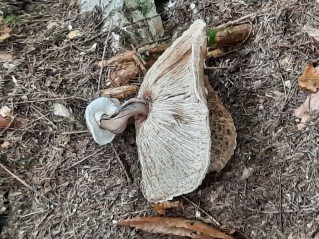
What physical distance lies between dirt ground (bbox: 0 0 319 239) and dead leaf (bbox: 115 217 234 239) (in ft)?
0.19

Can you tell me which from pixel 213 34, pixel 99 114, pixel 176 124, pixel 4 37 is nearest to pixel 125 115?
pixel 99 114

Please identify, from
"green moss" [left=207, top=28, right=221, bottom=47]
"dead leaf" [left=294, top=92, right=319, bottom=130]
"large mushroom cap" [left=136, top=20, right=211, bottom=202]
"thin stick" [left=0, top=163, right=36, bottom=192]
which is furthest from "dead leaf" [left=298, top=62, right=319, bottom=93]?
"thin stick" [left=0, top=163, right=36, bottom=192]

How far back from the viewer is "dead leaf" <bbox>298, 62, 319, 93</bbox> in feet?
9.53

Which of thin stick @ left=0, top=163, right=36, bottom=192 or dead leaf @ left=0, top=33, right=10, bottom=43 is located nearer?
thin stick @ left=0, top=163, right=36, bottom=192

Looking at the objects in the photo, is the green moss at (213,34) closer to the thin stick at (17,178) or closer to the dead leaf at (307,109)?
the dead leaf at (307,109)

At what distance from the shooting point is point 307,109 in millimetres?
2910

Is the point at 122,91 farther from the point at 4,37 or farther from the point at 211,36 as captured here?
the point at 4,37

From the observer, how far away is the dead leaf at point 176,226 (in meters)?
2.85

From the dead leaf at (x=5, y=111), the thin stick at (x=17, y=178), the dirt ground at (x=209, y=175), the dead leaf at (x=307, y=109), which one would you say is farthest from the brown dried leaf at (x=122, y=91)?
the dead leaf at (x=307, y=109)

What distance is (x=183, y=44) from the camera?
2715 millimetres

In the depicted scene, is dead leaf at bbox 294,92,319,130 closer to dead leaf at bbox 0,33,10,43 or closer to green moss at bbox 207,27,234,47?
green moss at bbox 207,27,234,47

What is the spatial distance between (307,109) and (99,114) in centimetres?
113

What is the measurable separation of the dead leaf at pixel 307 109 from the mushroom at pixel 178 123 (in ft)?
1.23

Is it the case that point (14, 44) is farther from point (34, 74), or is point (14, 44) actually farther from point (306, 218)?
point (306, 218)
